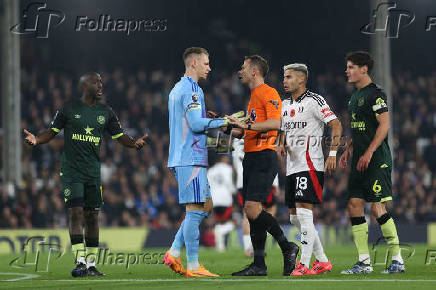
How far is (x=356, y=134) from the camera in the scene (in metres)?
10.0

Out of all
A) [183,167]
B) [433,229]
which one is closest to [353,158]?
[183,167]

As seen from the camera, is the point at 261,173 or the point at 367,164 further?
the point at 367,164

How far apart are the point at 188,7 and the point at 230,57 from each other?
2787 mm

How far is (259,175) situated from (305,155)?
721 mm

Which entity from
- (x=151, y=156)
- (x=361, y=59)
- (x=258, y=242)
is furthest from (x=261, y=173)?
(x=151, y=156)

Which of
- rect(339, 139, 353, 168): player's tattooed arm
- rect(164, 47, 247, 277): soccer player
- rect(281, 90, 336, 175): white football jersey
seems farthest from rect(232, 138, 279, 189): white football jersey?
Result: rect(164, 47, 247, 277): soccer player

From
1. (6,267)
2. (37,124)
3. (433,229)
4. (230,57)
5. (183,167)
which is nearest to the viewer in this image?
(183,167)

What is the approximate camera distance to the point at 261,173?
9461 millimetres

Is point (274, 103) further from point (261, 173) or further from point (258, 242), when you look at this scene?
point (258, 242)

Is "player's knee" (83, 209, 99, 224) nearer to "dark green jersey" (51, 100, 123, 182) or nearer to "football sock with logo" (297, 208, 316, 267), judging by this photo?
"dark green jersey" (51, 100, 123, 182)

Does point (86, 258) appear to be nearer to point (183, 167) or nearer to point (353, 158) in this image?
point (183, 167)

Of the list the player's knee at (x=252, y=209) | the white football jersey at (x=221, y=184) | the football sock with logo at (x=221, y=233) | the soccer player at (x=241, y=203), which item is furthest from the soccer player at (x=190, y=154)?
the white football jersey at (x=221, y=184)

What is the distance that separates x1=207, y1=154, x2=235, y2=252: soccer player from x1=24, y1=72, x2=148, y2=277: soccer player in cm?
787

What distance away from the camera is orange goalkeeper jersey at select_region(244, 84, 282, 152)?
31.1 ft
